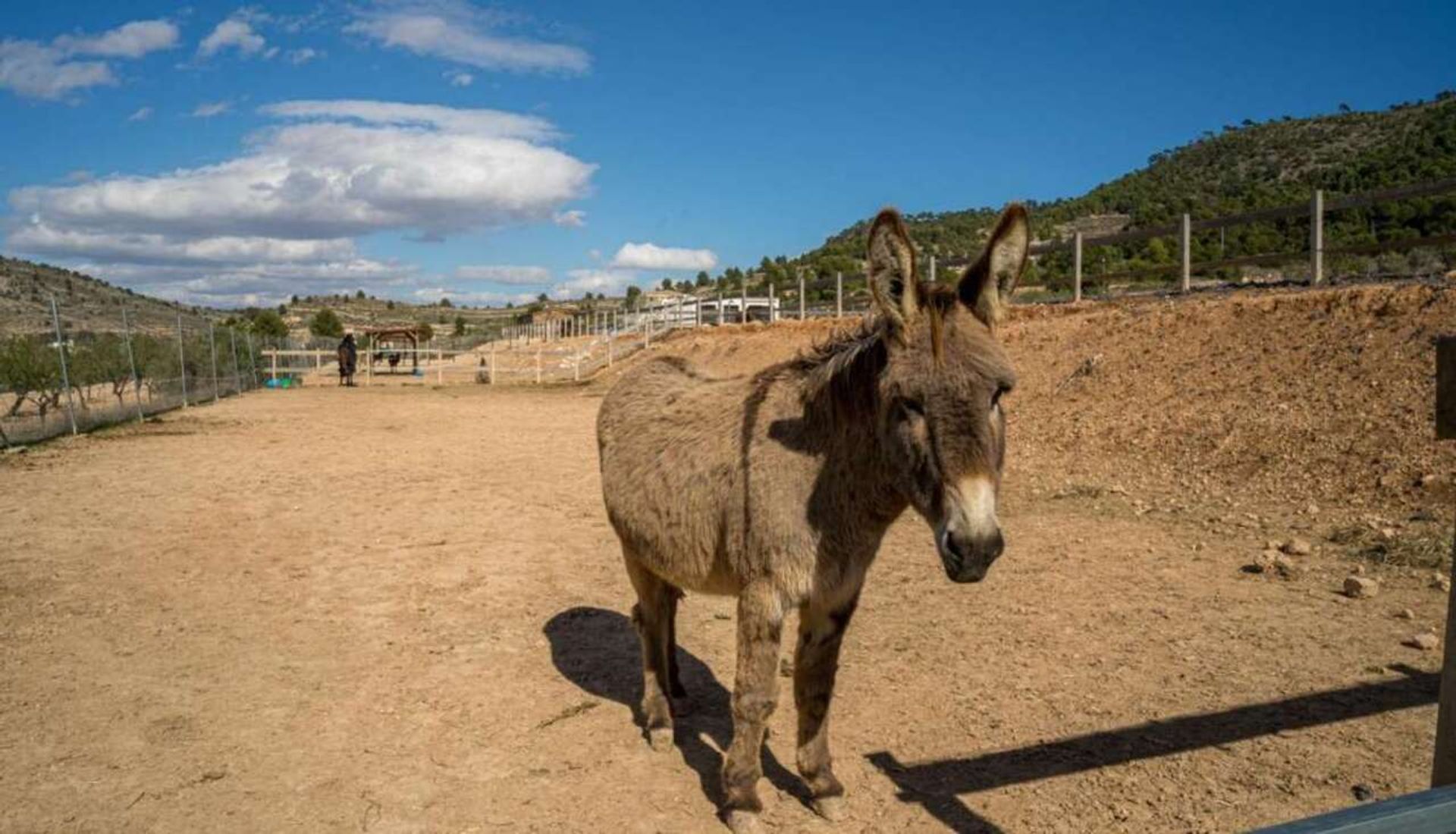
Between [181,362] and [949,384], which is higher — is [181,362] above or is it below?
above

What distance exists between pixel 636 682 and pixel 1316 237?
574 inches

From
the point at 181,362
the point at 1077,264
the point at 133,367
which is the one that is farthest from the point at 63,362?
the point at 1077,264

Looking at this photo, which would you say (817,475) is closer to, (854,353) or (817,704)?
(854,353)

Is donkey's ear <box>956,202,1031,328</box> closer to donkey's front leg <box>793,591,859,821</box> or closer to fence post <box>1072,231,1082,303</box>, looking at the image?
donkey's front leg <box>793,591,859,821</box>

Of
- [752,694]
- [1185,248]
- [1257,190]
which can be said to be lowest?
[752,694]

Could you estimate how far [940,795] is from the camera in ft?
13.1

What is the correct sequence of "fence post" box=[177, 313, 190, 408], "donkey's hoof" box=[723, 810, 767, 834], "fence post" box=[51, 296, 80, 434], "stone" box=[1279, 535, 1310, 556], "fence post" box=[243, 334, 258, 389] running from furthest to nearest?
"fence post" box=[243, 334, 258, 389], "fence post" box=[177, 313, 190, 408], "fence post" box=[51, 296, 80, 434], "stone" box=[1279, 535, 1310, 556], "donkey's hoof" box=[723, 810, 767, 834]

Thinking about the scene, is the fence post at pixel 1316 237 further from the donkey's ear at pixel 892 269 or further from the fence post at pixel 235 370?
the fence post at pixel 235 370

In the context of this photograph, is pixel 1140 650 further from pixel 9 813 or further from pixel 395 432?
pixel 395 432

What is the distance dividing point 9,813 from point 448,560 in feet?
15.1

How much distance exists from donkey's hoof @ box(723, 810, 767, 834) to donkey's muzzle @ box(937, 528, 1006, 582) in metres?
1.88

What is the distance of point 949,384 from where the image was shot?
2846mm

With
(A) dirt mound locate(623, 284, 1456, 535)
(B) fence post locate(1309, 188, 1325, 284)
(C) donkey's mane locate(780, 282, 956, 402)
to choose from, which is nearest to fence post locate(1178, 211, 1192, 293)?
(A) dirt mound locate(623, 284, 1456, 535)

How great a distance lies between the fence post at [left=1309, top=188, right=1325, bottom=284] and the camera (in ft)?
44.5
